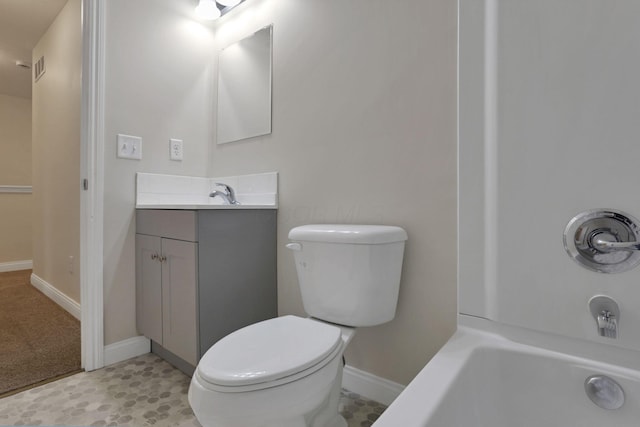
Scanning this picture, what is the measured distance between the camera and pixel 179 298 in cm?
152

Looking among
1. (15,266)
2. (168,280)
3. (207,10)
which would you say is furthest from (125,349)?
(15,266)

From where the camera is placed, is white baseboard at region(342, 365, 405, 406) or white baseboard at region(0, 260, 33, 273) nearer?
white baseboard at region(342, 365, 405, 406)

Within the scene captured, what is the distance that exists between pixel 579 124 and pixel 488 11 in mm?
407

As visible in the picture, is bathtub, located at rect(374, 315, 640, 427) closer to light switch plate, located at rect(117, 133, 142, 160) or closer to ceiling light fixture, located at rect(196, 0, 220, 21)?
light switch plate, located at rect(117, 133, 142, 160)

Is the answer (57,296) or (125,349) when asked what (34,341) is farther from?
(57,296)

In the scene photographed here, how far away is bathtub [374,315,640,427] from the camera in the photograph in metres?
0.72

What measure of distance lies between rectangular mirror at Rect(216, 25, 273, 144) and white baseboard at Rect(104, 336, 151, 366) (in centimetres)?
122

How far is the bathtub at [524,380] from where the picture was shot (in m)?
0.72

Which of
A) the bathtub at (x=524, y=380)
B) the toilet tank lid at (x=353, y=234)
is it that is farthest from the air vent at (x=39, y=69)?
the bathtub at (x=524, y=380)

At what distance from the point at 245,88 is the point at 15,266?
3.96 m

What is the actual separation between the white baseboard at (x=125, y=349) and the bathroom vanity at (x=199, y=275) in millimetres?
68

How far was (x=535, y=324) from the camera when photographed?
88cm

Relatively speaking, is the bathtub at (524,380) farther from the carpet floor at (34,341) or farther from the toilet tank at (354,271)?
the carpet floor at (34,341)

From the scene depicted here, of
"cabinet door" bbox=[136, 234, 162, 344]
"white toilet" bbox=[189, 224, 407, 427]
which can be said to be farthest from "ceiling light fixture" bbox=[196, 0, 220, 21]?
"white toilet" bbox=[189, 224, 407, 427]
